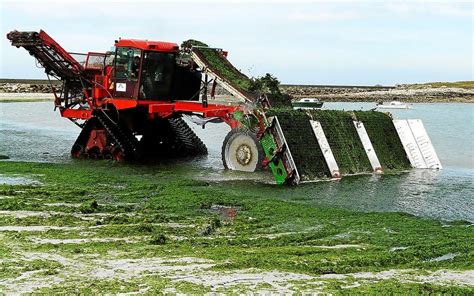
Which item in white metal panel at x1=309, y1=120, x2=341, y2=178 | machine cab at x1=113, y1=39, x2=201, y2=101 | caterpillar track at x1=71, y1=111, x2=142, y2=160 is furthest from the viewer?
caterpillar track at x1=71, y1=111, x2=142, y2=160

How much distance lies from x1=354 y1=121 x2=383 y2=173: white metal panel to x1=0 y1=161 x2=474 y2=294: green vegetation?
556 cm

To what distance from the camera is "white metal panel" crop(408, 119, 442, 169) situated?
75.6 feet

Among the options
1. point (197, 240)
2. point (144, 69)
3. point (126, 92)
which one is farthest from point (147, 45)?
point (197, 240)

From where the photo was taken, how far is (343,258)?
34.6ft

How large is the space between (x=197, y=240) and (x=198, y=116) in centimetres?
1062

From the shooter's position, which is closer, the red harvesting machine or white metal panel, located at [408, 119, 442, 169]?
the red harvesting machine

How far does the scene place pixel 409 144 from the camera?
23188mm

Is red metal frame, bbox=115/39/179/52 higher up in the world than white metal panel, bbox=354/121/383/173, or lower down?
higher up

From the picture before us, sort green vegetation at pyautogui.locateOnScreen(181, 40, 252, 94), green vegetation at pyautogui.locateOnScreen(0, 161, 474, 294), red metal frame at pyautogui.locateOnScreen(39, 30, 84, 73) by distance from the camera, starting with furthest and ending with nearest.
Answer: red metal frame at pyautogui.locateOnScreen(39, 30, 84, 73)
green vegetation at pyautogui.locateOnScreen(181, 40, 252, 94)
green vegetation at pyautogui.locateOnScreen(0, 161, 474, 294)

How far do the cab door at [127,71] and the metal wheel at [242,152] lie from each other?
11.8ft

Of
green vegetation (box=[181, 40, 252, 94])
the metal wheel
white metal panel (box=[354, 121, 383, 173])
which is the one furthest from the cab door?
white metal panel (box=[354, 121, 383, 173])

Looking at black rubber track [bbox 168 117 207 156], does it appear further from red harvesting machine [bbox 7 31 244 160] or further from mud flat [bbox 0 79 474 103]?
mud flat [bbox 0 79 474 103]

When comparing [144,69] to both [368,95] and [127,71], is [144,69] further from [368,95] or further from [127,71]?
[368,95]

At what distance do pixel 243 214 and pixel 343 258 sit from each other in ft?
12.8
